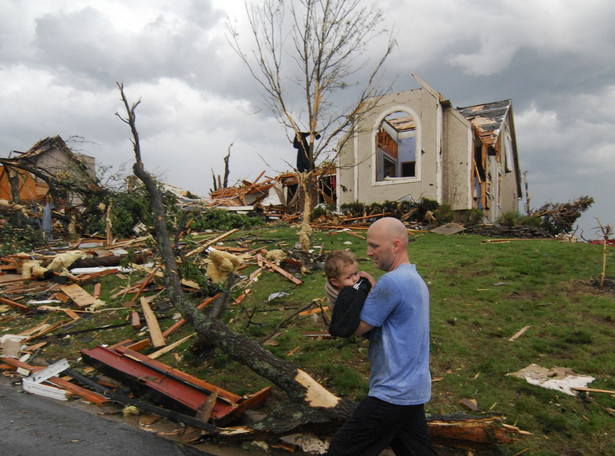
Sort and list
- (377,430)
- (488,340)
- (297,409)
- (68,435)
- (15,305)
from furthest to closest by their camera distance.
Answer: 1. (15,305)
2. (488,340)
3. (68,435)
4. (297,409)
5. (377,430)

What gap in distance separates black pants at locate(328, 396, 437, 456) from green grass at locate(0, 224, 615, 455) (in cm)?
134

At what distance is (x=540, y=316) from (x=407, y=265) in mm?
4840

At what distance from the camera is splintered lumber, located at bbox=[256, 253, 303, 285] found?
8.08m

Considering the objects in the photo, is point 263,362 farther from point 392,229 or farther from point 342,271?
point 392,229

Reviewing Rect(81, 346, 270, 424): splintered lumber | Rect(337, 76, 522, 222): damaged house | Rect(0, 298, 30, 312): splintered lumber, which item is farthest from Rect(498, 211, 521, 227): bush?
Rect(0, 298, 30, 312): splintered lumber

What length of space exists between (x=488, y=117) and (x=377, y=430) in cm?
2195

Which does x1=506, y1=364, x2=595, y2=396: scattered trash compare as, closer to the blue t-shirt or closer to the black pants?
the black pants

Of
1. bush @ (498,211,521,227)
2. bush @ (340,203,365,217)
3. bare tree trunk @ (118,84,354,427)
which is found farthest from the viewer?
bush @ (340,203,365,217)

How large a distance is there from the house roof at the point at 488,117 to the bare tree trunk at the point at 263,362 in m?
16.2

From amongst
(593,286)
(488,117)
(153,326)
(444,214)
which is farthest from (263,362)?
(488,117)

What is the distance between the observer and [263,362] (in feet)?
13.1

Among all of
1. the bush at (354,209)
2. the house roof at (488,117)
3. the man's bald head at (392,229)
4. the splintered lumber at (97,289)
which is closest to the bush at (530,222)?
the house roof at (488,117)

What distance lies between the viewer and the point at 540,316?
6156mm

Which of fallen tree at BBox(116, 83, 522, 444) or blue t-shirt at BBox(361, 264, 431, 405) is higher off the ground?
blue t-shirt at BBox(361, 264, 431, 405)
